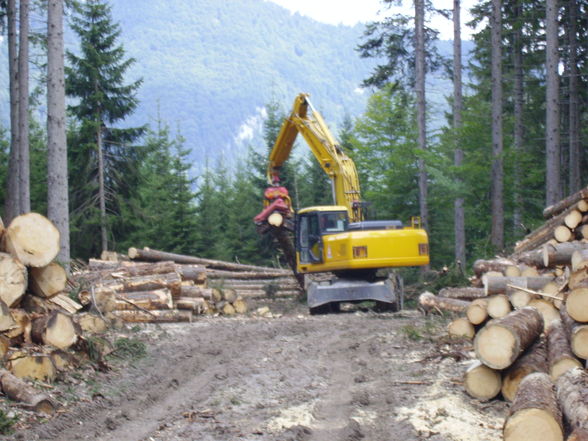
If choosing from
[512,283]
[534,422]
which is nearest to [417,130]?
[512,283]

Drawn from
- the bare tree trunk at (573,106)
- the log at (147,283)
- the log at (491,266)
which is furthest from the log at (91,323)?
the bare tree trunk at (573,106)

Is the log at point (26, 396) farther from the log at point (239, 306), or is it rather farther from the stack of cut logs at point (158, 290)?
the log at point (239, 306)

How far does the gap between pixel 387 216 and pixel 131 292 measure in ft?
52.1

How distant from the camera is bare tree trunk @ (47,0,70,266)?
13875mm

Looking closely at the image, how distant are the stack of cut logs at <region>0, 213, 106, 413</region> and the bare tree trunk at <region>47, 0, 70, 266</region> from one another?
13.5 ft

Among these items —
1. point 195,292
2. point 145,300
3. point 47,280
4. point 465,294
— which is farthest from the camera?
point 195,292

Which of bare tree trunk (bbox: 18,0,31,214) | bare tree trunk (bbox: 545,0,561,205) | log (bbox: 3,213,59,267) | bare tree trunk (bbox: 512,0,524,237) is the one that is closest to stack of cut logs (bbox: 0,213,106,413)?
log (bbox: 3,213,59,267)

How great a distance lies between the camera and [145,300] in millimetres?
14148

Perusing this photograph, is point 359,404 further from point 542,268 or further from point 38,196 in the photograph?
point 38,196

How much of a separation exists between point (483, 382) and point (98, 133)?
75.5ft

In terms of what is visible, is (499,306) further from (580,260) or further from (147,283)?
(147,283)

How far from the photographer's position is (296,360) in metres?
10.2

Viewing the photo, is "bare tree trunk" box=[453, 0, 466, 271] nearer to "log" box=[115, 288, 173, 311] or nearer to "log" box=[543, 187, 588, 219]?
"log" box=[543, 187, 588, 219]

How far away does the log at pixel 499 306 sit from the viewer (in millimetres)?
9102
